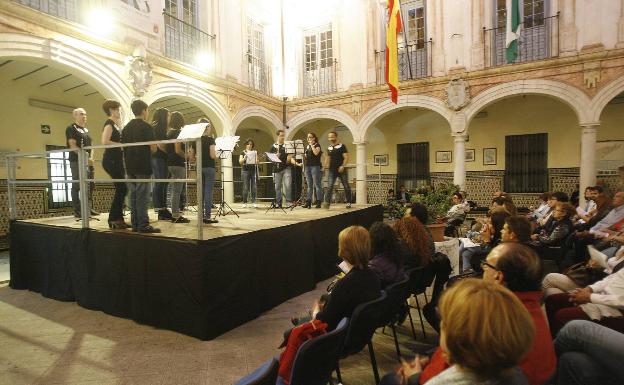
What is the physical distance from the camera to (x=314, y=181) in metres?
6.76

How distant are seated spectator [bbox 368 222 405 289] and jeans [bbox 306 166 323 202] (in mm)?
3919

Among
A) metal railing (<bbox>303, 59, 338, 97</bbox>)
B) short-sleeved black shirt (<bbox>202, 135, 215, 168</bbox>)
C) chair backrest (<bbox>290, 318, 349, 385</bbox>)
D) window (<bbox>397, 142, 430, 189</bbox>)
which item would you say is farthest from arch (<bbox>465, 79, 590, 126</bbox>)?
chair backrest (<bbox>290, 318, 349, 385</bbox>)

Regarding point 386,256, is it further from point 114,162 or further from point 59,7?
point 59,7

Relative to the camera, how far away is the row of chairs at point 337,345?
1308 mm

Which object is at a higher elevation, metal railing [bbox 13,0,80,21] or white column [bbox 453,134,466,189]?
metal railing [bbox 13,0,80,21]

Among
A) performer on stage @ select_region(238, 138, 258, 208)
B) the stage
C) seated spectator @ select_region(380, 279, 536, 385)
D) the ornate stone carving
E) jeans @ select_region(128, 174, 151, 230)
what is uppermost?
the ornate stone carving

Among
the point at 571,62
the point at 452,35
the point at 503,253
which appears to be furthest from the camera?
the point at 452,35

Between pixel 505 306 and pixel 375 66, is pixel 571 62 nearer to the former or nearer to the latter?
pixel 375 66

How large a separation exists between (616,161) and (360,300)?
1049 cm

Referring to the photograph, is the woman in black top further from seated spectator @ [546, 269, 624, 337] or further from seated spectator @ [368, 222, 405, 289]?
seated spectator @ [546, 269, 624, 337]

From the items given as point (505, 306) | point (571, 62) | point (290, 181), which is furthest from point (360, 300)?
point (571, 62)

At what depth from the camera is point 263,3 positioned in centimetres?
1065

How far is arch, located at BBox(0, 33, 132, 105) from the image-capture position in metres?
5.08

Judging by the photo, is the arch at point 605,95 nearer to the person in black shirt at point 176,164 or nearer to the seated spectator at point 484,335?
the person in black shirt at point 176,164
